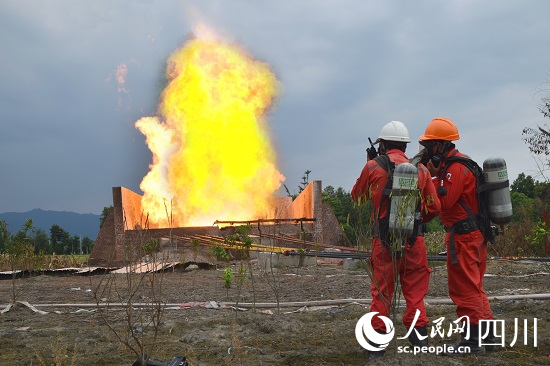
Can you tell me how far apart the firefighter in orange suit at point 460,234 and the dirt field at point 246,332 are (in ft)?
1.28

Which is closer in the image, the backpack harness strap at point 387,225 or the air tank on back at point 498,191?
the backpack harness strap at point 387,225

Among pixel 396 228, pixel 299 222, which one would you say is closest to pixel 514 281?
pixel 396 228

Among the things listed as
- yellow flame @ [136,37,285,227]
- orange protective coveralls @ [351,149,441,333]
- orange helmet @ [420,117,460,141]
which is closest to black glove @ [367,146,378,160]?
orange protective coveralls @ [351,149,441,333]

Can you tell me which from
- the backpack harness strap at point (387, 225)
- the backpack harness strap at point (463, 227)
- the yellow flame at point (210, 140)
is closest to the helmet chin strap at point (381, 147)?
the backpack harness strap at point (387, 225)

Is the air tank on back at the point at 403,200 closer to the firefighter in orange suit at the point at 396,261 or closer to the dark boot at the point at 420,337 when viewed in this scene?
the firefighter in orange suit at the point at 396,261

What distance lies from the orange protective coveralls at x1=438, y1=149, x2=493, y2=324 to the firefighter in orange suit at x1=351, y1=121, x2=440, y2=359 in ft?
0.68

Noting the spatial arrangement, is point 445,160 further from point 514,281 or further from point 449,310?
point 514,281

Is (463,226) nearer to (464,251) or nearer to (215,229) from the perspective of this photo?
(464,251)

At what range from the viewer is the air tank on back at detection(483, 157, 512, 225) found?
498cm

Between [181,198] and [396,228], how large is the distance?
67.0 feet

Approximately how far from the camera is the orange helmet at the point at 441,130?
5.24m

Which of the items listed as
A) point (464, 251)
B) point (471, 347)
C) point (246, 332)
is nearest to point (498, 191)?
point (464, 251)

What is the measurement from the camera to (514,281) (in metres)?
10.6

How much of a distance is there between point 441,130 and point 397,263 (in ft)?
4.72
